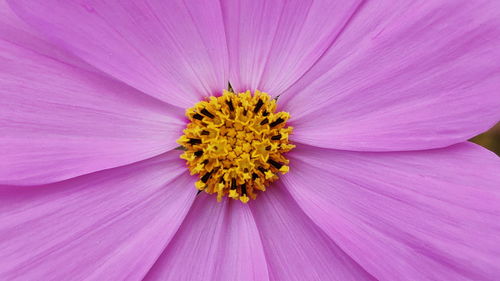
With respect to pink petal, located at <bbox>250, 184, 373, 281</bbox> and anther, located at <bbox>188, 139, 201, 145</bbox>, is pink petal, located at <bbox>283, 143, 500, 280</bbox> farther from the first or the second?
anther, located at <bbox>188, 139, 201, 145</bbox>

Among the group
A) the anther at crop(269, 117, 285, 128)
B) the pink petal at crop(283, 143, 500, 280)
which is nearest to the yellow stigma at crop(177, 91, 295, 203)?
the anther at crop(269, 117, 285, 128)

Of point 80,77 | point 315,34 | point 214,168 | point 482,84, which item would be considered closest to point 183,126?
point 214,168

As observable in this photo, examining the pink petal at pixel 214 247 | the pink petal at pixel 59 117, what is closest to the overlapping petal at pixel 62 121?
the pink petal at pixel 59 117

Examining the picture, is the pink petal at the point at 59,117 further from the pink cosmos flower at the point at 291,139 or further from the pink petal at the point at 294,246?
the pink petal at the point at 294,246

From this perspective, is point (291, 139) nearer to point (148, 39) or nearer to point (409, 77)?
point (409, 77)

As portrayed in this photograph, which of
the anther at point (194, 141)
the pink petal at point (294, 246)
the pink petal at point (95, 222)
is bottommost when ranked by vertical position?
the pink petal at point (294, 246)

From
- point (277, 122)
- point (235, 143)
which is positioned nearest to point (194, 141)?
point (235, 143)
